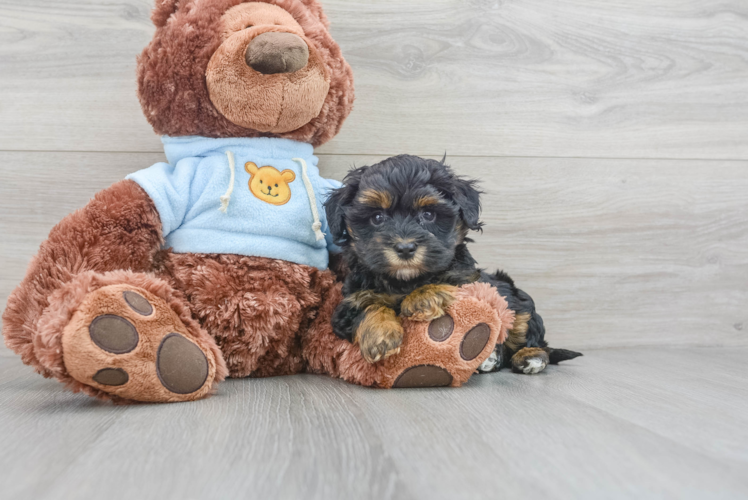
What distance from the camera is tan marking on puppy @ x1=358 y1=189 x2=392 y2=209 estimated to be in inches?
53.6

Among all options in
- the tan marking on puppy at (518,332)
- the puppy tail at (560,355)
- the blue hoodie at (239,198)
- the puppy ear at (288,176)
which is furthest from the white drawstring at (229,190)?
the puppy tail at (560,355)

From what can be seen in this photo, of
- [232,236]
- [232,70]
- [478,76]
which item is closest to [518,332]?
[232,236]

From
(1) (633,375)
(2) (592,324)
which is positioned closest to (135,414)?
(1) (633,375)

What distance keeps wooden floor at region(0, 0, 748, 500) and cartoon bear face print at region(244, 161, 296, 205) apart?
458mm

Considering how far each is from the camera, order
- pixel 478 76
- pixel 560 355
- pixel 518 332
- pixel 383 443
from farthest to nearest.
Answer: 1. pixel 478 76
2. pixel 560 355
3. pixel 518 332
4. pixel 383 443

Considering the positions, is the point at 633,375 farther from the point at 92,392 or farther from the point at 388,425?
the point at 92,392

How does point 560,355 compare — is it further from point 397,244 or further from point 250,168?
point 250,168

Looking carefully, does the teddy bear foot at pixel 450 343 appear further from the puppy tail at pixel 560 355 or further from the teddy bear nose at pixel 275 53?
the teddy bear nose at pixel 275 53

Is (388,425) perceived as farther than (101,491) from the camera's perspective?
Yes

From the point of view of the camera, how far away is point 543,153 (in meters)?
2.12

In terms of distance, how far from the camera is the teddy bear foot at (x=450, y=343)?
1354mm

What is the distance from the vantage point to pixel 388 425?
106 centimetres

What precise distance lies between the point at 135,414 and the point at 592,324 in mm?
1648

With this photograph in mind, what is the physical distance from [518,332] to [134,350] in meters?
1.05
